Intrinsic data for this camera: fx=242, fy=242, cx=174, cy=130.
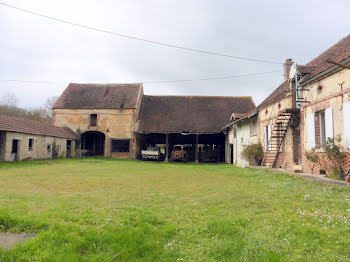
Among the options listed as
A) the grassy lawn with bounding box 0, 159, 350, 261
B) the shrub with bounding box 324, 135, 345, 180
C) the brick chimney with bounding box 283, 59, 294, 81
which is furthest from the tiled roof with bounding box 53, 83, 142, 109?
the grassy lawn with bounding box 0, 159, 350, 261

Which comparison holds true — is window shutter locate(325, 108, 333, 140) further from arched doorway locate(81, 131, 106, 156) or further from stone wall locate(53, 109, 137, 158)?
arched doorway locate(81, 131, 106, 156)

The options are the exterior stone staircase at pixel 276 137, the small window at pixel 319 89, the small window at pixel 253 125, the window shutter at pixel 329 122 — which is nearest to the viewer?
the window shutter at pixel 329 122

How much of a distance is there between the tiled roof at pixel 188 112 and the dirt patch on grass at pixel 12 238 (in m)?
21.7

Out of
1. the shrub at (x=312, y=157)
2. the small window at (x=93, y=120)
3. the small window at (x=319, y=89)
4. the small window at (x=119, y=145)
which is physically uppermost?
the small window at (x=93, y=120)

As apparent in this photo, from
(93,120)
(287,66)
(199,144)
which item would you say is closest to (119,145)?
(93,120)

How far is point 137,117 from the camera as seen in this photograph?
2738cm

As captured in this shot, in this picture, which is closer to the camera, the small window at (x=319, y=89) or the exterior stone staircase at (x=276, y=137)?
the small window at (x=319, y=89)

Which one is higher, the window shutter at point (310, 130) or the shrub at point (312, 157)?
the window shutter at point (310, 130)

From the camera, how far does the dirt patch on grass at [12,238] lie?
3.05m

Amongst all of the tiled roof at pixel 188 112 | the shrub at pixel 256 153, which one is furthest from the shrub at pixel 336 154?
the tiled roof at pixel 188 112

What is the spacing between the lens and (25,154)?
19891 mm

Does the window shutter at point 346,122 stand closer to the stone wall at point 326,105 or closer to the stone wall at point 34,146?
the stone wall at point 326,105

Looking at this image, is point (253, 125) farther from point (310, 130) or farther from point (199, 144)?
point (199, 144)

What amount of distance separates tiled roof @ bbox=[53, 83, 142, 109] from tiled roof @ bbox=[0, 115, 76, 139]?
3.70 meters
